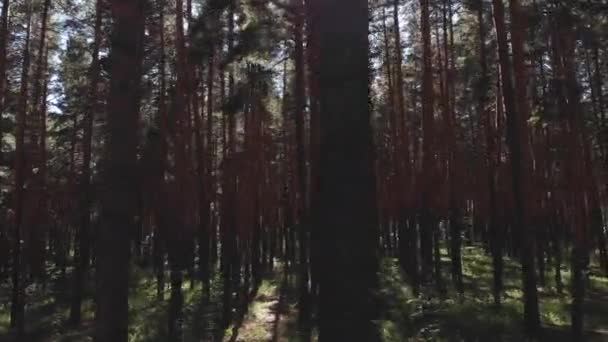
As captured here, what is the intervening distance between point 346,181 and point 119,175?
2779 millimetres

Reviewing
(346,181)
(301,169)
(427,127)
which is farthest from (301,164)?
(346,181)

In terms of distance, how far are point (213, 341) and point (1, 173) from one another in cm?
1391

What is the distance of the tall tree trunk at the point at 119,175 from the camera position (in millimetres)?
4527

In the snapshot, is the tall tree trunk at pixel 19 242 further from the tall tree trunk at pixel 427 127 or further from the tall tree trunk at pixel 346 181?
the tall tree trunk at pixel 346 181

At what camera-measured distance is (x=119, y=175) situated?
470 cm

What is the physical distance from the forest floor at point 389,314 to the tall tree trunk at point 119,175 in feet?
15.7

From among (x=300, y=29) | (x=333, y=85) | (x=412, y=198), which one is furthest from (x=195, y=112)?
(x=333, y=85)

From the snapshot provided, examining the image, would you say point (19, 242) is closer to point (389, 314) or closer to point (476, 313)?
point (389, 314)

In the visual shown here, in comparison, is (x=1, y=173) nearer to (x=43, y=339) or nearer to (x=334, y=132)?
(x=43, y=339)

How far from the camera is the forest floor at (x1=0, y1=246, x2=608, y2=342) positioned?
41.5 feet

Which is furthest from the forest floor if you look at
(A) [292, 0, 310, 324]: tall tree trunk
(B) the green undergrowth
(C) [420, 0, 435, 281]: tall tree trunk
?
(C) [420, 0, 435, 281]: tall tree trunk

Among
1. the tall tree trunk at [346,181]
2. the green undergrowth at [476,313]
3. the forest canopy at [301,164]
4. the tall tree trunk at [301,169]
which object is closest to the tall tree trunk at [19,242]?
the forest canopy at [301,164]

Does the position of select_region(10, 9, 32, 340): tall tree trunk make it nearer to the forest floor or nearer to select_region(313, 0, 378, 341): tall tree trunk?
the forest floor

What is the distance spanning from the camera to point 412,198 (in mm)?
23469
